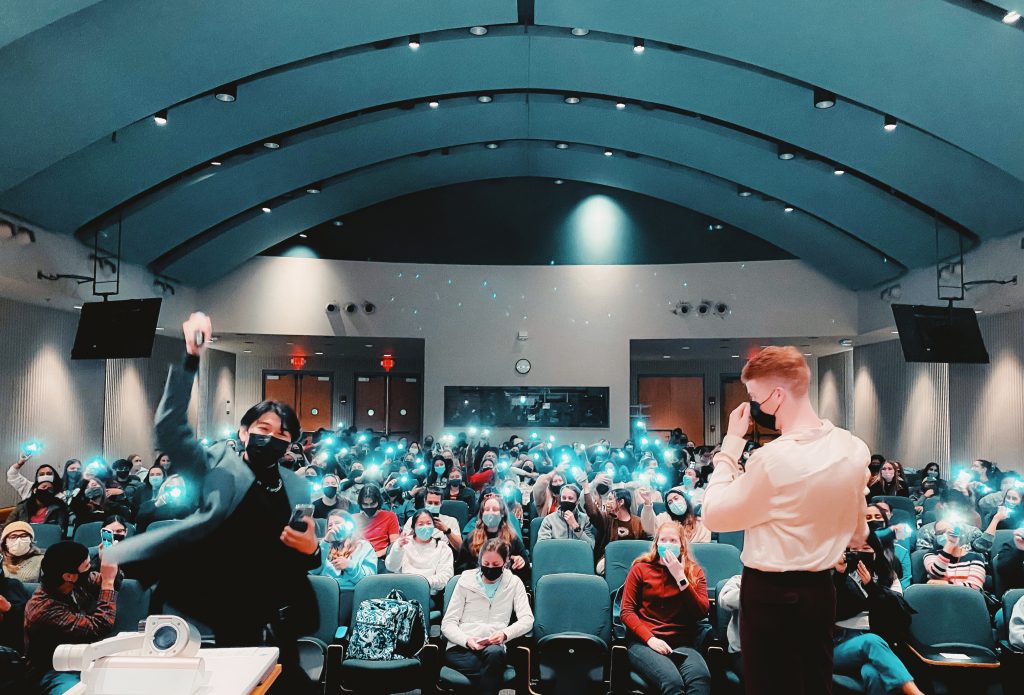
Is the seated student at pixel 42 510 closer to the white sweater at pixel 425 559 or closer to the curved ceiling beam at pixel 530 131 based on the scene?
the white sweater at pixel 425 559

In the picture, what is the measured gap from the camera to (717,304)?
15.5m

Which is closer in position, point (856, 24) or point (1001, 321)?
point (856, 24)

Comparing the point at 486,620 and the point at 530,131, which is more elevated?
the point at 530,131

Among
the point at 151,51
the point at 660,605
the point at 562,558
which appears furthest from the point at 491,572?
the point at 151,51

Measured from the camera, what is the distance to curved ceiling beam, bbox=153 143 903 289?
45.7 feet

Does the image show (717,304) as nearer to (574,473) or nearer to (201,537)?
(574,473)

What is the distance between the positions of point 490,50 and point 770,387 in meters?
9.21

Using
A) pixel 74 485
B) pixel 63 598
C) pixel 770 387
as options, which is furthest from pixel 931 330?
pixel 74 485

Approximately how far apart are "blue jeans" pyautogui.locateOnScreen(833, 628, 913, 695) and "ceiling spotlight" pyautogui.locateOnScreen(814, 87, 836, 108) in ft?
24.2

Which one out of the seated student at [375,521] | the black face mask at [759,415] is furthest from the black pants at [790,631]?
the seated student at [375,521]

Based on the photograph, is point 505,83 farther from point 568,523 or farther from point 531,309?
point 568,523

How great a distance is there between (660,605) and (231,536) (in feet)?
11.2

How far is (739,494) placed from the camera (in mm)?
2137

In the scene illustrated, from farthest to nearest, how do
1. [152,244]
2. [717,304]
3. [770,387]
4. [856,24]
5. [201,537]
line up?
→ 1. [717,304]
2. [152,244]
3. [856,24]
4. [770,387]
5. [201,537]
